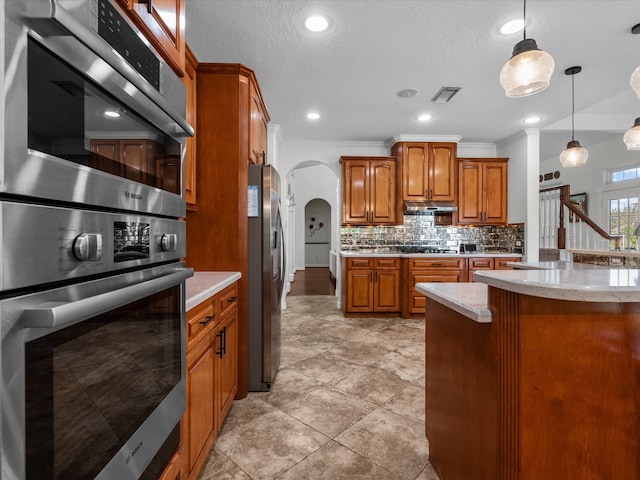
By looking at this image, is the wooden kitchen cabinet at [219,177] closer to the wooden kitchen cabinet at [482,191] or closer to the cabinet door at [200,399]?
the cabinet door at [200,399]

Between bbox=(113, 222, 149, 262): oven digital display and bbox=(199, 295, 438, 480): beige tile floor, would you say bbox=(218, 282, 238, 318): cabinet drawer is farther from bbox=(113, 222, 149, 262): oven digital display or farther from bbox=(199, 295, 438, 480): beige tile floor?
bbox=(113, 222, 149, 262): oven digital display

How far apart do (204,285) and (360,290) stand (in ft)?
10.6

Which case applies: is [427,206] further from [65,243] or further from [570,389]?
[65,243]

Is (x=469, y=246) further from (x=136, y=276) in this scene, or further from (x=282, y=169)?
(x=136, y=276)

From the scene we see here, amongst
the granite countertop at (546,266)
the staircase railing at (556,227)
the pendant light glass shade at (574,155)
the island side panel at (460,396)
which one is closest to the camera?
the island side panel at (460,396)

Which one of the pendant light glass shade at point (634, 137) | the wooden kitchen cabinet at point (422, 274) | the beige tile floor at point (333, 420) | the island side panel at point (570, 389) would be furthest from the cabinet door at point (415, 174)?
the island side panel at point (570, 389)

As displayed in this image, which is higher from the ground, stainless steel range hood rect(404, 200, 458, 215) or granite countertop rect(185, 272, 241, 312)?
stainless steel range hood rect(404, 200, 458, 215)

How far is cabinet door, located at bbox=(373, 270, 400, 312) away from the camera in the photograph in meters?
4.64

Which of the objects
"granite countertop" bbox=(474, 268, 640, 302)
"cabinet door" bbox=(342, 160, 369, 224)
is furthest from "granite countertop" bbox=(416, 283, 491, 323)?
"cabinet door" bbox=(342, 160, 369, 224)

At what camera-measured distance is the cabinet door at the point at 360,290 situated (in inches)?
183

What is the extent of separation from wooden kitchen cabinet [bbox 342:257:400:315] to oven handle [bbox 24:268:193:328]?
3.96 metres

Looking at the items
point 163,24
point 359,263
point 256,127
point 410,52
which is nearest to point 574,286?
point 163,24

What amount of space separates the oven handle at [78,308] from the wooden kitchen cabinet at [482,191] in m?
5.01

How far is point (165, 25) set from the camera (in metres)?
1.16
